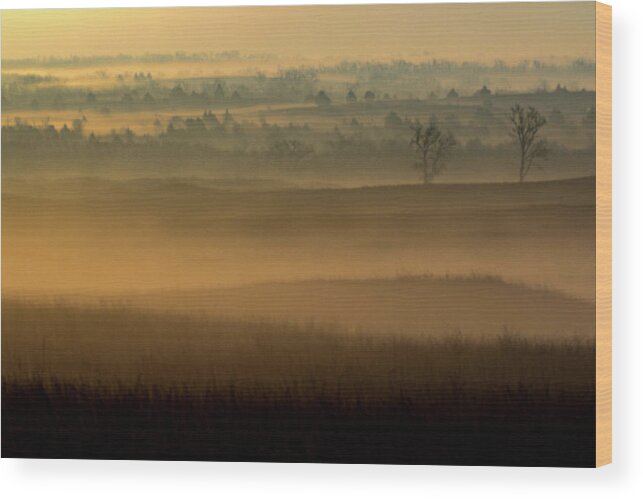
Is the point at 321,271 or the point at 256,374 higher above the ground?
the point at 321,271

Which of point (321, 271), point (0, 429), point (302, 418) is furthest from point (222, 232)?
point (0, 429)

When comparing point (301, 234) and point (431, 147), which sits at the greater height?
point (431, 147)

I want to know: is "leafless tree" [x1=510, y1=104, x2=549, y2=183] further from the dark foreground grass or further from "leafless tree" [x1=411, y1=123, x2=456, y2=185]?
the dark foreground grass

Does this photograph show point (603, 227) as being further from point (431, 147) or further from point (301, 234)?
point (301, 234)

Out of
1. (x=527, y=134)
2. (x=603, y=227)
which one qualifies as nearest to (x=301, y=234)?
(x=527, y=134)

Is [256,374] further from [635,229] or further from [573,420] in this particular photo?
→ [635,229]

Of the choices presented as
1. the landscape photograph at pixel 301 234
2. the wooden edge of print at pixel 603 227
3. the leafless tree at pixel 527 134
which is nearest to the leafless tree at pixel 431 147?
the landscape photograph at pixel 301 234
